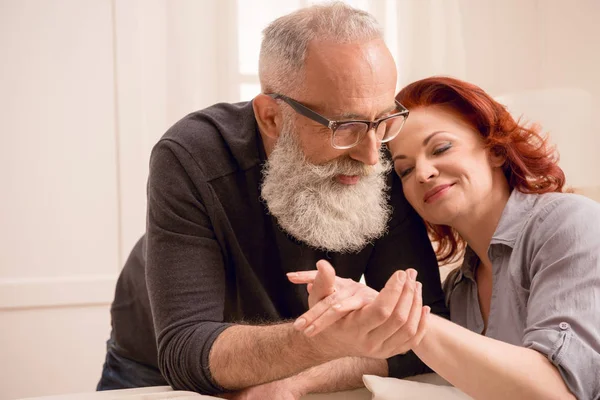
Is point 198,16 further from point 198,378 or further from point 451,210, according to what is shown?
point 198,378

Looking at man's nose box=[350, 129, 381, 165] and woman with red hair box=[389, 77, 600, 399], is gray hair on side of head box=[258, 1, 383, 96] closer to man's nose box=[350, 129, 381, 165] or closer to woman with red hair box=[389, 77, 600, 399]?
man's nose box=[350, 129, 381, 165]

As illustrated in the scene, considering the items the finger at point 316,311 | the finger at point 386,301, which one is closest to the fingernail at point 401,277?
the finger at point 386,301

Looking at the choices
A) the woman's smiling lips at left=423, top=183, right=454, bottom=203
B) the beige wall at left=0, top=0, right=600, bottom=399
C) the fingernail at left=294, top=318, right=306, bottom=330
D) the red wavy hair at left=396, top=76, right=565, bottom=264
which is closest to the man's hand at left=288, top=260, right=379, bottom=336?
the fingernail at left=294, top=318, right=306, bottom=330

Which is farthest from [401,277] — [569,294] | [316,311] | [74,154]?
[74,154]

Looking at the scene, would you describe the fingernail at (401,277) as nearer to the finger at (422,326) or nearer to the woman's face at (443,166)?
the finger at (422,326)

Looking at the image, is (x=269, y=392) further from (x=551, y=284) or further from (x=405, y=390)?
(x=551, y=284)

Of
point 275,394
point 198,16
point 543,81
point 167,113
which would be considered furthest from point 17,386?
point 543,81

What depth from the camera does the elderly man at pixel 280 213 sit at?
160cm

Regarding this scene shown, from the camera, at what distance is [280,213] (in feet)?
5.99

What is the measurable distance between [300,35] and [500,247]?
0.75 metres

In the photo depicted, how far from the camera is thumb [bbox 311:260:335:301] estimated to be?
1.26m

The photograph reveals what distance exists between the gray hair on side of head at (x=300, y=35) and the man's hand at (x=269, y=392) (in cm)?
72

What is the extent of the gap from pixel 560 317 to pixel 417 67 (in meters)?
2.78

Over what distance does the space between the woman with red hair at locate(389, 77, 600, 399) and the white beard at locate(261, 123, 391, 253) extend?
0.18 m
